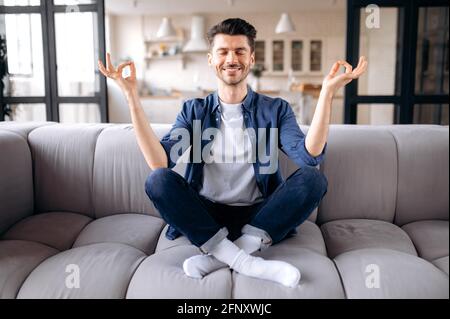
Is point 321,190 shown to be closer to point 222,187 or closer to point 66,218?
point 222,187

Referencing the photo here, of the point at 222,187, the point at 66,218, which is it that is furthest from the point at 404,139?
the point at 66,218

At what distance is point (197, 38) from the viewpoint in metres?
7.88

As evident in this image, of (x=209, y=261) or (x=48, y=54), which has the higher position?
(x=48, y=54)

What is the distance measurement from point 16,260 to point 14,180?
18.3 inches

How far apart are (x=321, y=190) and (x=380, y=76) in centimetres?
206

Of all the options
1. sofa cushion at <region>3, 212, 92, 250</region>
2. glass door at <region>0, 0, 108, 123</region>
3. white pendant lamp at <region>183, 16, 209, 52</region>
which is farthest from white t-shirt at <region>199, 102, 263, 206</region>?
white pendant lamp at <region>183, 16, 209, 52</region>

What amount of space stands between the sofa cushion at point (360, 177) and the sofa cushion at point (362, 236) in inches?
2.0

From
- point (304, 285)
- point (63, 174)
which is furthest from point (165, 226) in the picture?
A: point (304, 285)

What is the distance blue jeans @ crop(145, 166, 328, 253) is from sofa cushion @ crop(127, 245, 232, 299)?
11 cm

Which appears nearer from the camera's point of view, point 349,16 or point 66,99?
point 349,16

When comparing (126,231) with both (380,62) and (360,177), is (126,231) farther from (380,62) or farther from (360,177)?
(380,62)

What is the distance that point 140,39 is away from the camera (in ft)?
26.8

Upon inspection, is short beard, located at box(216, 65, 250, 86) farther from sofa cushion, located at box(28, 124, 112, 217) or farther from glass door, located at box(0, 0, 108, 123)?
glass door, located at box(0, 0, 108, 123)

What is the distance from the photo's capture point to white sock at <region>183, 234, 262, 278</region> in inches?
49.1
